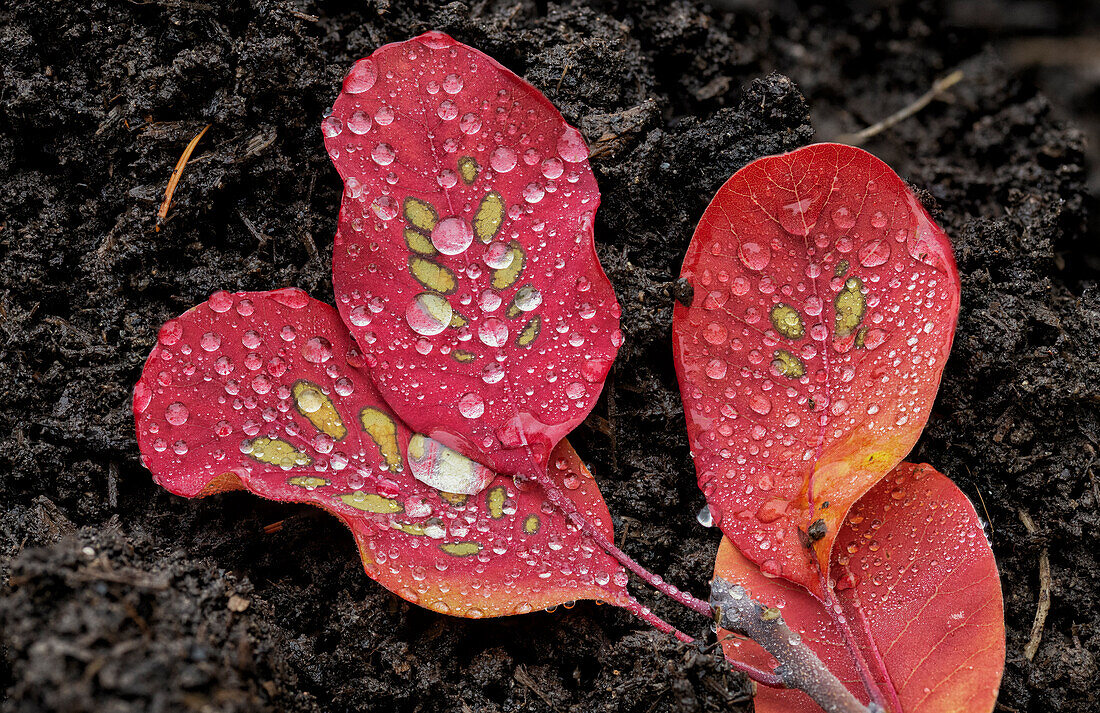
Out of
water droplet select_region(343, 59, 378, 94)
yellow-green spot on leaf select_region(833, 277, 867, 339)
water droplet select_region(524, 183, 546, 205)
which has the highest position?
water droplet select_region(343, 59, 378, 94)

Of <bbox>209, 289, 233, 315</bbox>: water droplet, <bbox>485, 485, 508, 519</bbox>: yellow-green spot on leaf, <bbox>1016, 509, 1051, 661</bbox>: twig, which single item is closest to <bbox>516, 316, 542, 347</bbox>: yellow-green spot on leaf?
<bbox>485, 485, 508, 519</bbox>: yellow-green spot on leaf

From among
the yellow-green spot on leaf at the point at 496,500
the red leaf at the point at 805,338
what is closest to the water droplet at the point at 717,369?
the red leaf at the point at 805,338

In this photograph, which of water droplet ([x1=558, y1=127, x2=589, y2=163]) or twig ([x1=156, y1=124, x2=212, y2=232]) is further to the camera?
twig ([x1=156, y1=124, x2=212, y2=232])

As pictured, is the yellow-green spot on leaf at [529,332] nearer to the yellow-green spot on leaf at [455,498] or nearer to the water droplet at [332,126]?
the yellow-green spot on leaf at [455,498]

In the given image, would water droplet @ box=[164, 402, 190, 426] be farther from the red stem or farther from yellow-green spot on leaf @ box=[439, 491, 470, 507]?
the red stem

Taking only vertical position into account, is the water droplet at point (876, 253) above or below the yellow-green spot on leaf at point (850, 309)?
above

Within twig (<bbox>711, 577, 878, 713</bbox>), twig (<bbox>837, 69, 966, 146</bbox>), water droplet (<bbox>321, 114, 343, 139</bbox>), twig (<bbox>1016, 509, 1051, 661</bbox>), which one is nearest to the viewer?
twig (<bbox>711, 577, 878, 713</bbox>)

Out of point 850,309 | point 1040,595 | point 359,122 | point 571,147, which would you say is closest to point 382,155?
point 359,122
